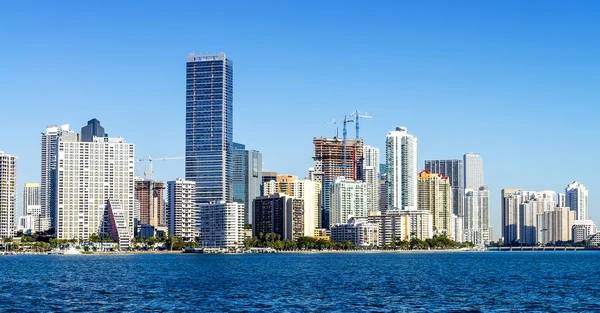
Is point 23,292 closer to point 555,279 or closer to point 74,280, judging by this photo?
point 74,280

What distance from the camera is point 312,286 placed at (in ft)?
376

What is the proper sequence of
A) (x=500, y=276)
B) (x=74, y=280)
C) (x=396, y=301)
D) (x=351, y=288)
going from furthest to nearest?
(x=500, y=276), (x=74, y=280), (x=351, y=288), (x=396, y=301)

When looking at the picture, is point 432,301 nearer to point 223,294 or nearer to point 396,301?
point 396,301

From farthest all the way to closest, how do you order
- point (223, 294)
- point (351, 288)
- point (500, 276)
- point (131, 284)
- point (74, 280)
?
point (500, 276)
point (74, 280)
point (131, 284)
point (351, 288)
point (223, 294)

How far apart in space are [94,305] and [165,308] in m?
7.42

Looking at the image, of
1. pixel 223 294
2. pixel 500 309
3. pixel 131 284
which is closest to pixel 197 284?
pixel 131 284

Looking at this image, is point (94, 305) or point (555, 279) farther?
point (555, 279)

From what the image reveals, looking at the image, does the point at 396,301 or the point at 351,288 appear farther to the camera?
the point at 351,288

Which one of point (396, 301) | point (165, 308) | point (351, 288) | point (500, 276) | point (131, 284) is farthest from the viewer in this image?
point (500, 276)

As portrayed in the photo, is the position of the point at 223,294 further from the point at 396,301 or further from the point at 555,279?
the point at 555,279

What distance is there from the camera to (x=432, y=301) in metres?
94.1

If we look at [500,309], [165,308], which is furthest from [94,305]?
[500,309]

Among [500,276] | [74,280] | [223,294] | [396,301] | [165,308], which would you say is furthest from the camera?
[500,276]

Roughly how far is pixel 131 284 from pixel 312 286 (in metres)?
22.2
